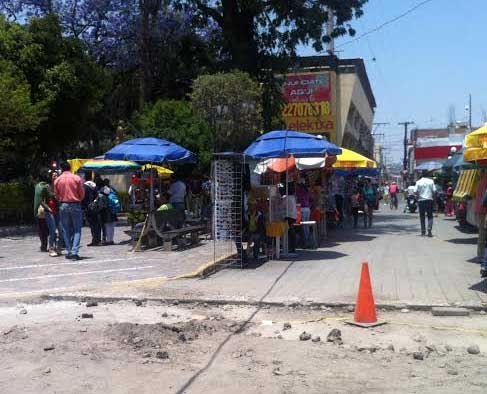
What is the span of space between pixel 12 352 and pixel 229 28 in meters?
17.9

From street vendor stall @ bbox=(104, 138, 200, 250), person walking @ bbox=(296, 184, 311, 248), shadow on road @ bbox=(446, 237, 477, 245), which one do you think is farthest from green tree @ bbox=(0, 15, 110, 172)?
shadow on road @ bbox=(446, 237, 477, 245)

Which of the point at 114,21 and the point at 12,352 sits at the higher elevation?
the point at 114,21

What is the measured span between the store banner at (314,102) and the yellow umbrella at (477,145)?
25336mm

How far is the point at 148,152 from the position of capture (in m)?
14.9

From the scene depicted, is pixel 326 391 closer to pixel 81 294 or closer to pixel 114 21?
pixel 81 294

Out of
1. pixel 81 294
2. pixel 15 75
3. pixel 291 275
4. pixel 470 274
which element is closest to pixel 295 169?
pixel 291 275

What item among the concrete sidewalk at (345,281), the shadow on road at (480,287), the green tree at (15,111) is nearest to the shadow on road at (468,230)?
the concrete sidewalk at (345,281)

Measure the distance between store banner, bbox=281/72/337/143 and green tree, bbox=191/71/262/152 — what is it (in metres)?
17.8

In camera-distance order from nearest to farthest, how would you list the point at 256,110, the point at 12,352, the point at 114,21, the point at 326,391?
the point at 326,391 < the point at 12,352 < the point at 256,110 < the point at 114,21

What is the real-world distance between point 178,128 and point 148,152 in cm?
811

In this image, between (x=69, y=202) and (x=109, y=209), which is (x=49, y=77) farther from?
(x=69, y=202)

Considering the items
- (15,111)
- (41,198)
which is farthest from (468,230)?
(15,111)

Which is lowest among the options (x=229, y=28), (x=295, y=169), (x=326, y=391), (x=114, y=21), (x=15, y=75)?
(x=326, y=391)

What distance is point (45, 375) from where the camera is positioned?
5.84 meters
